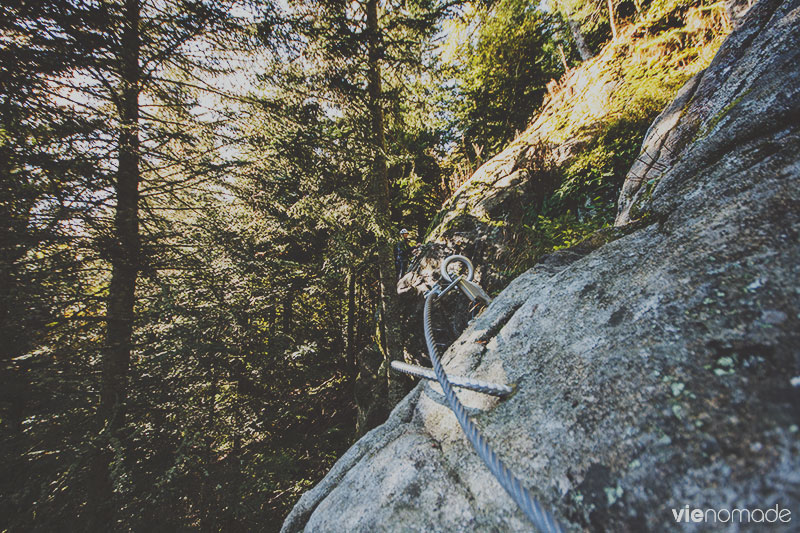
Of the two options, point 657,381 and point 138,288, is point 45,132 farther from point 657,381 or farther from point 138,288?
point 657,381

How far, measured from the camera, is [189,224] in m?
4.12

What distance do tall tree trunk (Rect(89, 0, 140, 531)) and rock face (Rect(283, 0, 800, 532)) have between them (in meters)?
2.98

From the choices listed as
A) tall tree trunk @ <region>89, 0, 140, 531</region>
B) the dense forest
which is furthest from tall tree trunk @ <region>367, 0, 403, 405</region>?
tall tree trunk @ <region>89, 0, 140, 531</region>

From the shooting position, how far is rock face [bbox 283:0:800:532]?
2.24 feet

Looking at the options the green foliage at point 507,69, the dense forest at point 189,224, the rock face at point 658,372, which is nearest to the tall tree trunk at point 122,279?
the dense forest at point 189,224

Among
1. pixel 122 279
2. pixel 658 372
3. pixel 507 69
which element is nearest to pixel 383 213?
pixel 122 279

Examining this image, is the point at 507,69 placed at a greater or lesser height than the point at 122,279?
greater

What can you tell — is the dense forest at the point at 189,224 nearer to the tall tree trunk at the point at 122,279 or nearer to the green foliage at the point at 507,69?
the tall tree trunk at the point at 122,279

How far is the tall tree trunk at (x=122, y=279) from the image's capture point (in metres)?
2.99

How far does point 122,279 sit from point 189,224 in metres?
1.11

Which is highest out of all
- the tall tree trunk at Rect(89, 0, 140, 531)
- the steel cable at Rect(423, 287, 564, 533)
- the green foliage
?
the green foliage

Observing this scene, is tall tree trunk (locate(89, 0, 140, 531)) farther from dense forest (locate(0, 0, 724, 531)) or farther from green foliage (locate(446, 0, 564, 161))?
green foliage (locate(446, 0, 564, 161))

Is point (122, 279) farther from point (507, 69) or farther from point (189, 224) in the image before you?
point (507, 69)

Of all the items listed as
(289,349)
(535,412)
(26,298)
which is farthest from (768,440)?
(289,349)
